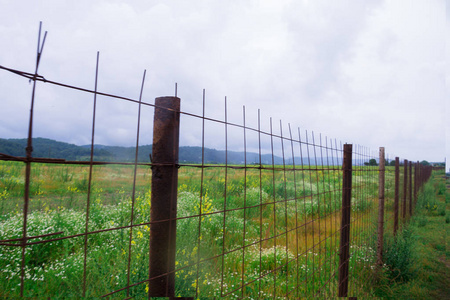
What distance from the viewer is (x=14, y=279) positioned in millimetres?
2873

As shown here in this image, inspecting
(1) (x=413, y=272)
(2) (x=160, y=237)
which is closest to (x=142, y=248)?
(2) (x=160, y=237)

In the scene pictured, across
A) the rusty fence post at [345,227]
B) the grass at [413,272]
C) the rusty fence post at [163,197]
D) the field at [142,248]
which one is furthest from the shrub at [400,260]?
the rusty fence post at [163,197]

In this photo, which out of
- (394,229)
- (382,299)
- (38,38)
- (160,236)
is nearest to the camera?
(38,38)

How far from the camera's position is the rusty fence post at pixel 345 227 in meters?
3.55

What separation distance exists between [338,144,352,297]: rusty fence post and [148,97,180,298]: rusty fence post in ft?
8.92

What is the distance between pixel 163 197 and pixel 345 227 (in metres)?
2.97

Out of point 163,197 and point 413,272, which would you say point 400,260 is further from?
point 163,197

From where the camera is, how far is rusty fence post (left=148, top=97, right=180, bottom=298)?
1.56 meters

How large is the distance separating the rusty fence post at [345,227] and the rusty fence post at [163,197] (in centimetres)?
272

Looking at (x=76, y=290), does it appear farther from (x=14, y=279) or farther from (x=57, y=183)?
(x=57, y=183)

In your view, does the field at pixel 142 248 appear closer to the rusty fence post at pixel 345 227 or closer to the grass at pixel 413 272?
the rusty fence post at pixel 345 227

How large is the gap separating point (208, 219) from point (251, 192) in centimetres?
349

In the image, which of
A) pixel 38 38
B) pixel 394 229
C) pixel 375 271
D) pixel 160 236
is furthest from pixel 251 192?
pixel 38 38

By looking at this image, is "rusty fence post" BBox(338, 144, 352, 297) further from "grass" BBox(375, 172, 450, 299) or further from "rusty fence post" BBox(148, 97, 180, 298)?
"rusty fence post" BBox(148, 97, 180, 298)
